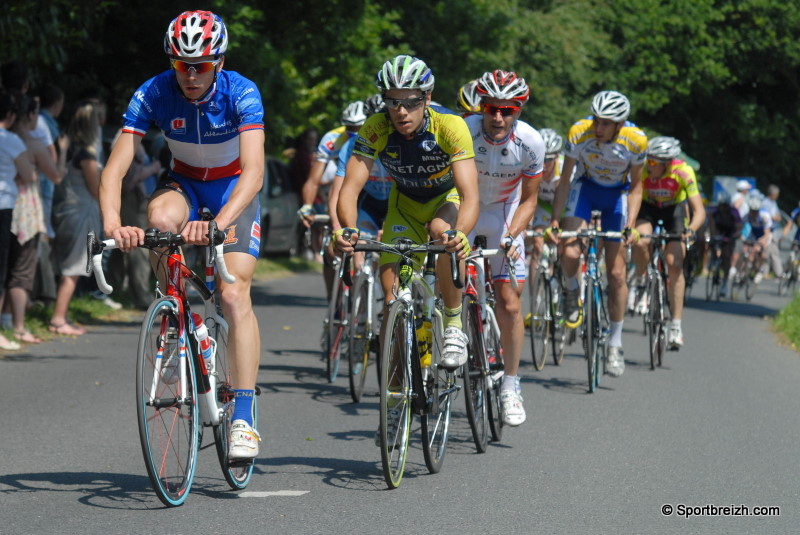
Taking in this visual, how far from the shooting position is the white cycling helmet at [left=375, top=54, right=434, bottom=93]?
6754 mm

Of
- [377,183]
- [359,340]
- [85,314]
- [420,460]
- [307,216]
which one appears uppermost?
[377,183]

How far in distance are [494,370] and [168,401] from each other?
269 centimetres

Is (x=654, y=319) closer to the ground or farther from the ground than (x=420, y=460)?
farther from the ground

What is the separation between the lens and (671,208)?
12.9 meters

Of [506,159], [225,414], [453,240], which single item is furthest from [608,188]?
[225,414]

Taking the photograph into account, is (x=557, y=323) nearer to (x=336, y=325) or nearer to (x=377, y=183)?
(x=377, y=183)

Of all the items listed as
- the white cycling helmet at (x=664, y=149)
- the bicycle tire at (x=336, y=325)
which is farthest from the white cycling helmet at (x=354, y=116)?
the white cycling helmet at (x=664, y=149)

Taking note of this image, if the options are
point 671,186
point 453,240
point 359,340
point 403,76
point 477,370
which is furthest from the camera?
point 671,186

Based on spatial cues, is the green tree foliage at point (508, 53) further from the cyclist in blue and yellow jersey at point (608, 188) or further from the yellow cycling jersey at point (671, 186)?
the yellow cycling jersey at point (671, 186)

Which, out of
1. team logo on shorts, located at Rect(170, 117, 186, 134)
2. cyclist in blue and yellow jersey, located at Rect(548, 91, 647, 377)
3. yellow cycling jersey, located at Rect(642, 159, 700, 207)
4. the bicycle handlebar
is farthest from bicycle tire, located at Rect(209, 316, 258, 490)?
yellow cycling jersey, located at Rect(642, 159, 700, 207)

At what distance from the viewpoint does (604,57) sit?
149 ft

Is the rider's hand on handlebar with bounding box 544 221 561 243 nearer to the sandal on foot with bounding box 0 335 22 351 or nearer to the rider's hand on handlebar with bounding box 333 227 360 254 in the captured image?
the rider's hand on handlebar with bounding box 333 227 360 254

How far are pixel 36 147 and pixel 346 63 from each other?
428 inches

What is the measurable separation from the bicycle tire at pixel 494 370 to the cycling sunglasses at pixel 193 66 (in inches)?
98.6
